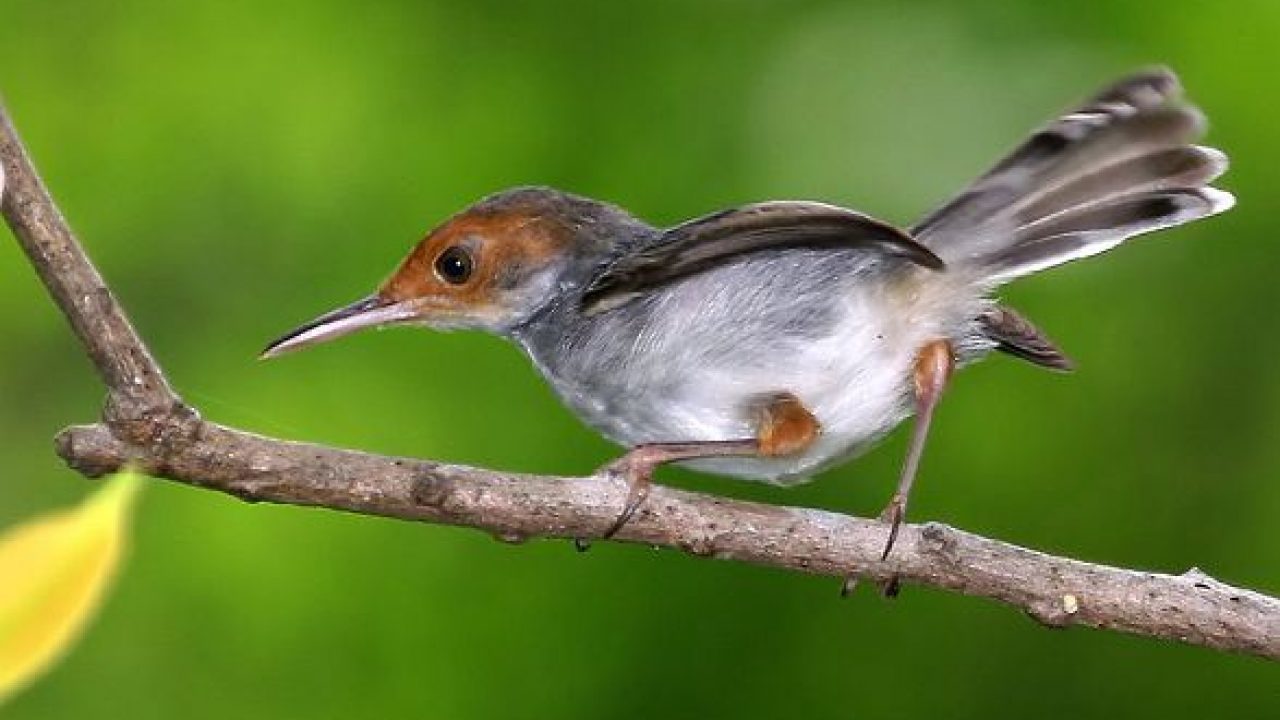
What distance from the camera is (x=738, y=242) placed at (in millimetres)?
2377

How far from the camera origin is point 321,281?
12.8 ft

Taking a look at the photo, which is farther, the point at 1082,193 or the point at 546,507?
the point at 1082,193

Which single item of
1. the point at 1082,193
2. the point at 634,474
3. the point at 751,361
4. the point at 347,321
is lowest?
the point at 634,474

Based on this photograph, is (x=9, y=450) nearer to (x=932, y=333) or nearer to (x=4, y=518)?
(x=4, y=518)

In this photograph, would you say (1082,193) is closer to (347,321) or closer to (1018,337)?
(1018,337)

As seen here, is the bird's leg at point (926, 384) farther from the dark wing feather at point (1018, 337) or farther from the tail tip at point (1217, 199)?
the tail tip at point (1217, 199)

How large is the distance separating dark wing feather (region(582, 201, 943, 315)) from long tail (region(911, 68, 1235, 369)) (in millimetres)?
148

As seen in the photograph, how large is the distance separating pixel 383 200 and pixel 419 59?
13.9 inches

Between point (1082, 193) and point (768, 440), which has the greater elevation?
point (1082, 193)

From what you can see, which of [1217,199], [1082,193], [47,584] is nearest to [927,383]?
[1082,193]

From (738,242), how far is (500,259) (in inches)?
28.7

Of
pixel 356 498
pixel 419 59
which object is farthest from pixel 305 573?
pixel 356 498

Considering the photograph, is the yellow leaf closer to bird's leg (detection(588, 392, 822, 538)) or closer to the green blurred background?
bird's leg (detection(588, 392, 822, 538))

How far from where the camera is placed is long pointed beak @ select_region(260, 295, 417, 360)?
Answer: 8.88 ft
